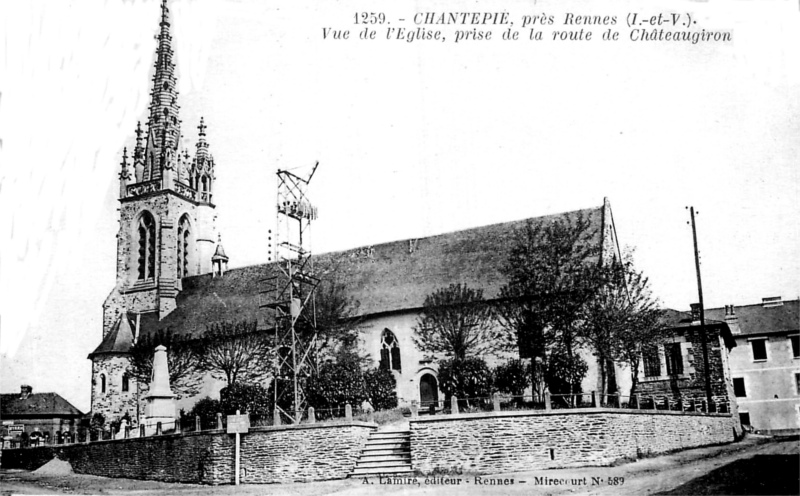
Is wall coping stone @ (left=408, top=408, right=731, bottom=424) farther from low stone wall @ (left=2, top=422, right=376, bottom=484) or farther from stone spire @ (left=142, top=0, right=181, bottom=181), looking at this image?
stone spire @ (left=142, top=0, right=181, bottom=181)

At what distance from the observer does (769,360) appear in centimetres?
1811

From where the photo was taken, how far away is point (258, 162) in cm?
2030

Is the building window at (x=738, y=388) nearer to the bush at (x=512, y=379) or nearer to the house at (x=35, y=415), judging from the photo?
the bush at (x=512, y=379)

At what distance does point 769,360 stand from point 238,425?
42.2 ft

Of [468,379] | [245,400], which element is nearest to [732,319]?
[468,379]

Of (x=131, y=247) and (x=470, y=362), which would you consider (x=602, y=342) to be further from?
(x=131, y=247)

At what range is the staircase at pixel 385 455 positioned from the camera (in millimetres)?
16031

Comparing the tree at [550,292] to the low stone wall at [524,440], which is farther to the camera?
the tree at [550,292]

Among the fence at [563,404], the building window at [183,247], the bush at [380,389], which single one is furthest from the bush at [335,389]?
the building window at [183,247]

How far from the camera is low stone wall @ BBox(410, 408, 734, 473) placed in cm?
1538

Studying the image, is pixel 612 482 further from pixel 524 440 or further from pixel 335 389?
pixel 335 389

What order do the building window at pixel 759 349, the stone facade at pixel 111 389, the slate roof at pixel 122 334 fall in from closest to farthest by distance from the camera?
the building window at pixel 759 349 < the stone facade at pixel 111 389 < the slate roof at pixel 122 334

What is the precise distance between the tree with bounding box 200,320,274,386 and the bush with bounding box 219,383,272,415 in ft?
6.88

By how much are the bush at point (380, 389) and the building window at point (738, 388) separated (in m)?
11.2
